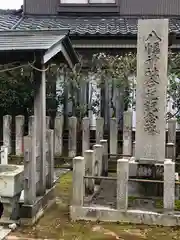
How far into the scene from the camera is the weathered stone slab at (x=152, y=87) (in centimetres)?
736

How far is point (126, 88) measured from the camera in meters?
11.1

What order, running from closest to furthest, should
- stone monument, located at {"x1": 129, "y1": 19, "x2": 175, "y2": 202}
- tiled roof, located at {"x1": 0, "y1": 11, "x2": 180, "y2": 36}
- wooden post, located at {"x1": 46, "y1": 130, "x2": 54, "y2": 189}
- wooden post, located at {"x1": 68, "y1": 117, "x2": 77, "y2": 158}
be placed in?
wooden post, located at {"x1": 46, "y1": 130, "x2": 54, "y2": 189}
stone monument, located at {"x1": 129, "y1": 19, "x2": 175, "y2": 202}
wooden post, located at {"x1": 68, "y1": 117, "x2": 77, "y2": 158}
tiled roof, located at {"x1": 0, "y1": 11, "x2": 180, "y2": 36}

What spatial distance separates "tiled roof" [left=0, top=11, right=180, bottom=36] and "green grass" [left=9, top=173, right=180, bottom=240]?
24.5 feet

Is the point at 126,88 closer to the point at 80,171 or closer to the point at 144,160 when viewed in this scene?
the point at 144,160

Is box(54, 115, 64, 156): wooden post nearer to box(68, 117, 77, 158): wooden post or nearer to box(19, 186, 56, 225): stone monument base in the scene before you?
box(68, 117, 77, 158): wooden post

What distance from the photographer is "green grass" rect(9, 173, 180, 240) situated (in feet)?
18.6

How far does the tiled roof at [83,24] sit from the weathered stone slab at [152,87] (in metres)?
4.95

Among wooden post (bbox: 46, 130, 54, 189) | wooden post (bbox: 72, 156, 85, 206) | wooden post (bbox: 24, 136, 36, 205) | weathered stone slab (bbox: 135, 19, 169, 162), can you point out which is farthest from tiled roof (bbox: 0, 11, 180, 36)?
wooden post (bbox: 24, 136, 36, 205)

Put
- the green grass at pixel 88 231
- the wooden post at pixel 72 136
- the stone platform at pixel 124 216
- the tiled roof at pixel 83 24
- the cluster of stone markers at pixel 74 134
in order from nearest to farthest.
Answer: the green grass at pixel 88 231, the stone platform at pixel 124 216, the cluster of stone markers at pixel 74 134, the wooden post at pixel 72 136, the tiled roof at pixel 83 24

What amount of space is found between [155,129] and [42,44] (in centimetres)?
266

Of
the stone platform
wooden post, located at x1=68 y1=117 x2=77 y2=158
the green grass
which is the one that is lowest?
the green grass

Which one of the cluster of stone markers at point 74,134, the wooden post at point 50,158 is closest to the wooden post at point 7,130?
the cluster of stone markers at point 74,134

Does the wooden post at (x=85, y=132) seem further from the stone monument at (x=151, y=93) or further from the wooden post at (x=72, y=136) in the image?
the stone monument at (x=151, y=93)

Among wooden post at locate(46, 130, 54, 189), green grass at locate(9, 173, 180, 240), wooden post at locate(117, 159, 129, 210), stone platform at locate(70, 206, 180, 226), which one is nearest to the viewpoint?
green grass at locate(9, 173, 180, 240)
